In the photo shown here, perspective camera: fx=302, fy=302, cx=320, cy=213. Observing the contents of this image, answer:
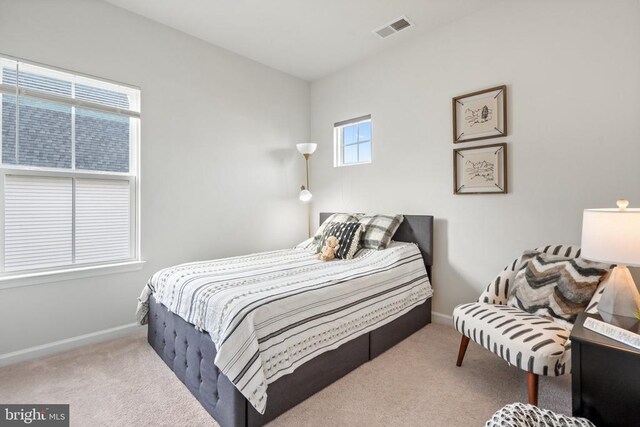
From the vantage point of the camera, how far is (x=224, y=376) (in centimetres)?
149

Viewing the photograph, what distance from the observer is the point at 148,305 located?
94.3 inches

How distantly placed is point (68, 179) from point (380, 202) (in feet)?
9.29

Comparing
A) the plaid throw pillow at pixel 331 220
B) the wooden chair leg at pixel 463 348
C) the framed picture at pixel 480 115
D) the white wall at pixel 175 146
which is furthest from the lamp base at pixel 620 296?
the white wall at pixel 175 146

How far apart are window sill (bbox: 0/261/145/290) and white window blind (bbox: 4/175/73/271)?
75 millimetres

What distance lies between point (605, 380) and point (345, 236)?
77.1 inches

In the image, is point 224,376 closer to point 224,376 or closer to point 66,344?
point 224,376

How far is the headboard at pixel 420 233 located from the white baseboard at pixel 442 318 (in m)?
0.41

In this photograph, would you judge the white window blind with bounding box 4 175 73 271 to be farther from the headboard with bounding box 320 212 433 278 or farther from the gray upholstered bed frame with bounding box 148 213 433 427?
the headboard with bounding box 320 212 433 278

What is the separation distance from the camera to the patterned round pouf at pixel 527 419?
1.00 m

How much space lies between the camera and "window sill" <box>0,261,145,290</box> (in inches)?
83.1

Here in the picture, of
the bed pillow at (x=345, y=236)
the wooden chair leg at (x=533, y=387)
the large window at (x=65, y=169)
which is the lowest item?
the wooden chair leg at (x=533, y=387)

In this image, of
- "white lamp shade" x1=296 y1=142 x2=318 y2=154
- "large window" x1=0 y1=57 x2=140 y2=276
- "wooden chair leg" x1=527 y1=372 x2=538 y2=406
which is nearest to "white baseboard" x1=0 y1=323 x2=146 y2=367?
"large window" x1=0 y1=57 x2=140 y2=276

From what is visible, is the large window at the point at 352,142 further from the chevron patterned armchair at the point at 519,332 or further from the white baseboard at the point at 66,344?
the white baseboard at the point at 66,344

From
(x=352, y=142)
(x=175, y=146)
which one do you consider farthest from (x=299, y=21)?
(x=175, y=146)
